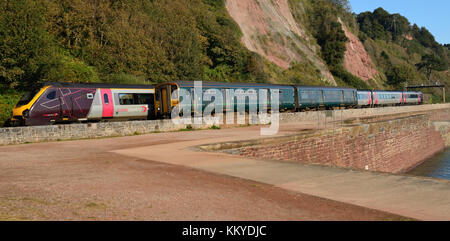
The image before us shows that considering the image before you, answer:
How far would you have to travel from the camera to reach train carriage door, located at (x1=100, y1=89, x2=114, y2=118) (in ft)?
67.9

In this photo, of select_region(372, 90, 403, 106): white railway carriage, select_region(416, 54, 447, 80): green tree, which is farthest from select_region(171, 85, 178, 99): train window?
select_region(416, 54, 447, 80): green tree

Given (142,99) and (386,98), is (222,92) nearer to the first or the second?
(142,99)

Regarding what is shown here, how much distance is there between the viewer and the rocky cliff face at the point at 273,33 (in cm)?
5947

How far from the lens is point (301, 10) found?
82812 mm

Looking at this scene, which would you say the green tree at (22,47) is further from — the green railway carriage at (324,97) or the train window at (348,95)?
the train window at (348,95)

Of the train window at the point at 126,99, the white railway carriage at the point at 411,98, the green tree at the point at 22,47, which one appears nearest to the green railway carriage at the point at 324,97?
the train window at the point at 126,99

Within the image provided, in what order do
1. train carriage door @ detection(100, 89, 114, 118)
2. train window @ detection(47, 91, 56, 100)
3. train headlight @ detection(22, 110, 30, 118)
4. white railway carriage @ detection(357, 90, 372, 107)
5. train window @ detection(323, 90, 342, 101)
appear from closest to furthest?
train headlight @ detection(22, 110, 30, 118) < train window @ detection(47, 91, 56, 100) < train carriage door @ detection(100, 89, 114, 118) < train window @ detection(323, 90, 342, 101) < white railway carriage @ detection(357, 90, 372, 107)

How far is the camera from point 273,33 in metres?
64.5

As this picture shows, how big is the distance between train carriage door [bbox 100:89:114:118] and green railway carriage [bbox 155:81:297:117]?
3.19 metres

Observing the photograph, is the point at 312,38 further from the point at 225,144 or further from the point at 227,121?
the point at 225,144

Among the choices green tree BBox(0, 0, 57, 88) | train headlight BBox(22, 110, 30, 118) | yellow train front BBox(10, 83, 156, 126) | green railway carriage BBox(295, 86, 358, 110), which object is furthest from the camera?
green railway carriage BBox(295, 86, 358, 110)

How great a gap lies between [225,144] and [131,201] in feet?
25.0

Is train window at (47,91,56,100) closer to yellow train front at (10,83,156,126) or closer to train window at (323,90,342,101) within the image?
yellow train front at (10,83,156,126)

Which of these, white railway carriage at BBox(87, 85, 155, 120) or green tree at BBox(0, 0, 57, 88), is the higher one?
green tree at BBox(0, 0, 57, 88)
